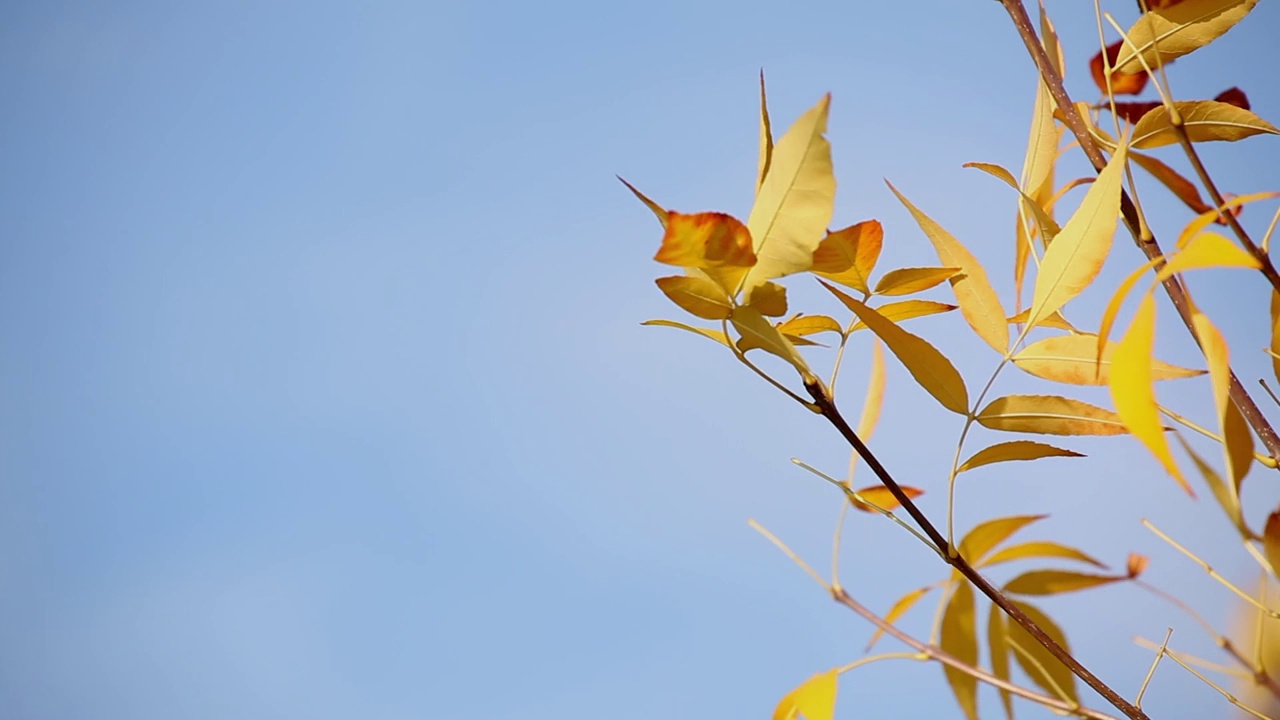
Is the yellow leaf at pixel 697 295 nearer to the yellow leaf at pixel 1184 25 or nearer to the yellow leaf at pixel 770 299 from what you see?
the yellow leaf at pixel 770 299

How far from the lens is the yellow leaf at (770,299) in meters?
0.23

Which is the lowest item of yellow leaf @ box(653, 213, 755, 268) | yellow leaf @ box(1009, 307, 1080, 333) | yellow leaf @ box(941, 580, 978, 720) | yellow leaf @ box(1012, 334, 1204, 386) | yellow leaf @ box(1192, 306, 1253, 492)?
yellow leaf @ box(941, 580, 978, 720)

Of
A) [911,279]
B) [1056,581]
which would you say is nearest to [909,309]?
[911,279]

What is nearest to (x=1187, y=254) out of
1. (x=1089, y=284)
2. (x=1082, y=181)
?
(x=1089, y=284)

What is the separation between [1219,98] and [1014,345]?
5.7 inches

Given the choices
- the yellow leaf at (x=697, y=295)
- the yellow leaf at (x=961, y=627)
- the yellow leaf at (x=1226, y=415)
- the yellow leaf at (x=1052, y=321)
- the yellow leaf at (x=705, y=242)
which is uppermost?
the yellow leaf at (x=705, y=242)

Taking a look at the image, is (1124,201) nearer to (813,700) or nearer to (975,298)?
(975,298)

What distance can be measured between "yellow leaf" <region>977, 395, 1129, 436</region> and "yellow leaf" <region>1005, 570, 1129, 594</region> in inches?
3.1

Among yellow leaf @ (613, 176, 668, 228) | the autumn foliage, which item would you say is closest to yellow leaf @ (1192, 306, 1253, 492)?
the autumn foliage

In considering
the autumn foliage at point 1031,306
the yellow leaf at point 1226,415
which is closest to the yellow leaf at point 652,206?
the autumn foliage at point 1031,306

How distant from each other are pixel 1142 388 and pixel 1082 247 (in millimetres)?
66

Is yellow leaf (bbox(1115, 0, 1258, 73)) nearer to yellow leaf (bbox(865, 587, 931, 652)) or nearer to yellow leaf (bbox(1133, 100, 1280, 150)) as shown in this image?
yellow leaf (bbox(1133, 100, 1280, 150))

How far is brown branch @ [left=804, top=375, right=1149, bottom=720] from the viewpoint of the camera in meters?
0.23

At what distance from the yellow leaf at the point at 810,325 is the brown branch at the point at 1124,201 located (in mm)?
91
